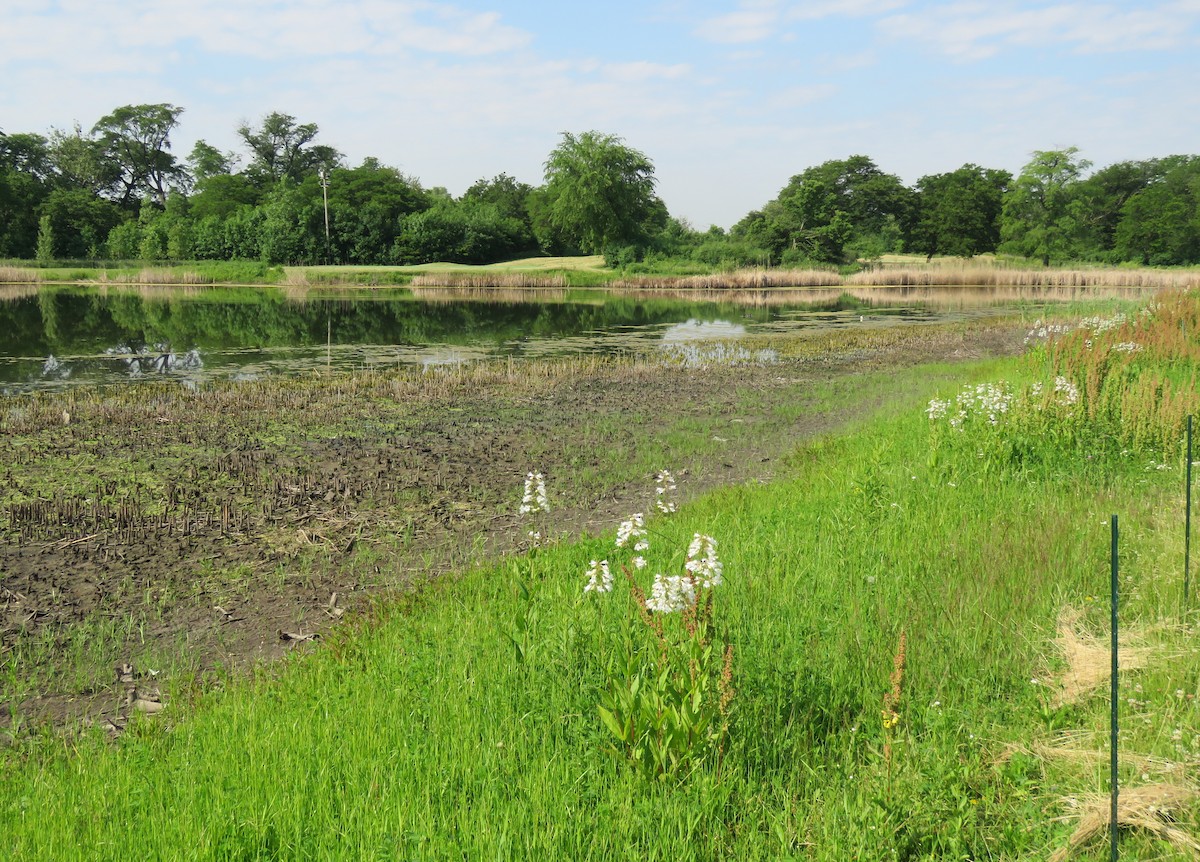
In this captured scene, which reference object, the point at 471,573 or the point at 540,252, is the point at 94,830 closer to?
the point at 471,573

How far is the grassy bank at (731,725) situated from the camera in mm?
3020

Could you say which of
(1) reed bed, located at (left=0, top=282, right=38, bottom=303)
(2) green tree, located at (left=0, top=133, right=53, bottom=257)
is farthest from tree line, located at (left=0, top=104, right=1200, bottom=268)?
(1) reed bed, located at (left=0, top=282, right=38, bottom=303)

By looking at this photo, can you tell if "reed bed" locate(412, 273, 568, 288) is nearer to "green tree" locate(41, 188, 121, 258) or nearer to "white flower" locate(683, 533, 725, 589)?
"green tree" locate(41, 188, 121, 258)

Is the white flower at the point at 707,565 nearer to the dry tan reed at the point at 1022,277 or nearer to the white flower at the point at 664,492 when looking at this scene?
the white flower at the point at 664,492

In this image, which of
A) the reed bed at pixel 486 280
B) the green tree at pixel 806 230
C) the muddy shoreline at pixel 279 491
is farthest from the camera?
the green tree at pixel 806 230

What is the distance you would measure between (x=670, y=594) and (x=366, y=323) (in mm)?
29510

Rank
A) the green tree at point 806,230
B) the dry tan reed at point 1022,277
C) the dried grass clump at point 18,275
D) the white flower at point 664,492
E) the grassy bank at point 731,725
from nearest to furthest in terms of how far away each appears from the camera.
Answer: the grassy bank at point 731,725
the white flower at point 664,492
the dry tan reed at point 1022,277
the dried grass clump at point 18,275
the green tree at point 806,230

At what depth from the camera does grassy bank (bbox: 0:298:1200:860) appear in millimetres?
3020

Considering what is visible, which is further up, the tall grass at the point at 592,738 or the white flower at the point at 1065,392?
the white flower at the point at 1065,392

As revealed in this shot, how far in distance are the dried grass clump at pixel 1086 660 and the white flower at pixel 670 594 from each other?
1791 millimetres

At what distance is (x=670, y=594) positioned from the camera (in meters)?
3.57

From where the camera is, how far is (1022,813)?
299cm

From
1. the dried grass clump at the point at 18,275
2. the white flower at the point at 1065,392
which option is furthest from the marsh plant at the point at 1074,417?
the dried grass clump at the point at 18,275

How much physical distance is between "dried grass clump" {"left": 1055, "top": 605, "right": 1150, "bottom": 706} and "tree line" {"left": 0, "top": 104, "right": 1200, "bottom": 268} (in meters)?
66.5
